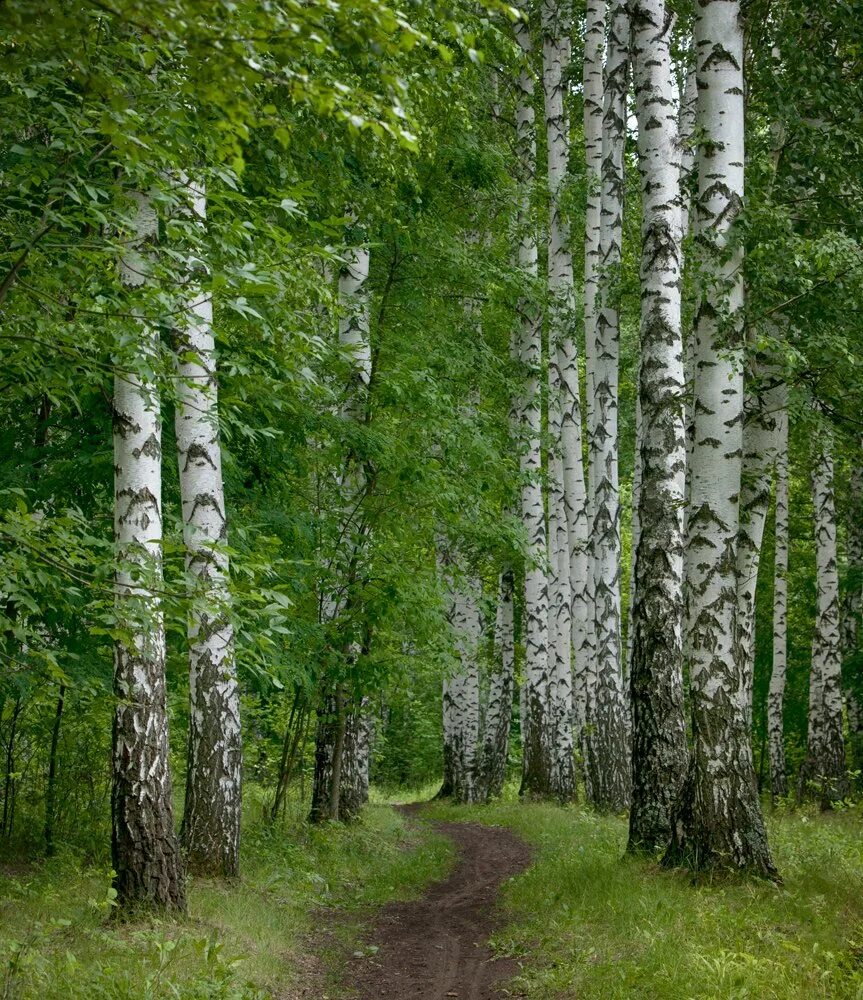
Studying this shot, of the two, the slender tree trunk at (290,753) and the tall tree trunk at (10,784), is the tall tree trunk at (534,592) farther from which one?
the tall tree trunk at (10,784)

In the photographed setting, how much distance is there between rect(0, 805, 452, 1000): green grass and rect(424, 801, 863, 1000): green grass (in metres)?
1.80

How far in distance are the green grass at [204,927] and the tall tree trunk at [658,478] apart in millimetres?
3354

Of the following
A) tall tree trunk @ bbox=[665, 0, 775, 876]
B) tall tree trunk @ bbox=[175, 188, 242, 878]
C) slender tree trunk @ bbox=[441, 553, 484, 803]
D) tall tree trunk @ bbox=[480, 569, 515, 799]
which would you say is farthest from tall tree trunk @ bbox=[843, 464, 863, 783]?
tall tree trunk @ bbox=[175, 188, 242, 878]

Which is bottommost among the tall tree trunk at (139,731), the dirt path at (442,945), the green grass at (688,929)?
the dirt path at (442,945)

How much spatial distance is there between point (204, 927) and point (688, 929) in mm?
3524

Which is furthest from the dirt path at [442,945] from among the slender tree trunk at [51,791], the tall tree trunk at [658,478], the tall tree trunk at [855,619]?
the tall tree trunk at [855,619]

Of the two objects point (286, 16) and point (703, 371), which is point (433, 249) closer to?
point (703, 371)

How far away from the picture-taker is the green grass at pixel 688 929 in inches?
215

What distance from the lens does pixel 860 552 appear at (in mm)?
19250

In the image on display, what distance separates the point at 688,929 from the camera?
6.48 m

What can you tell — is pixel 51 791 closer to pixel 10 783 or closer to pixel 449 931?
pixel 10 783

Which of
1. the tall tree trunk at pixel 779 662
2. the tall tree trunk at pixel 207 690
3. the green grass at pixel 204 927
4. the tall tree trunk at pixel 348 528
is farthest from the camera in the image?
the tall tree trunk at pixel 779 662

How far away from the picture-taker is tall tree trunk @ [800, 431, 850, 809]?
54.3ft

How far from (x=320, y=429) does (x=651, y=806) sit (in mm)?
5599
